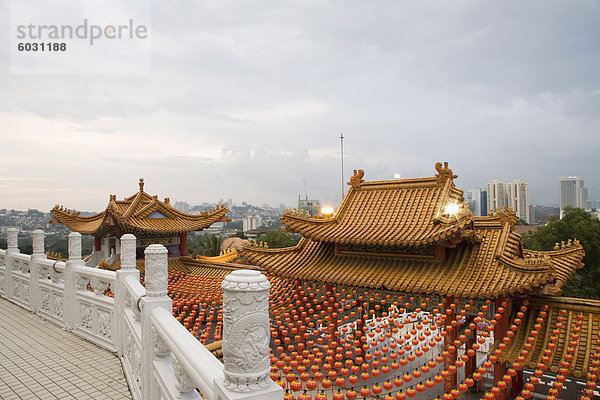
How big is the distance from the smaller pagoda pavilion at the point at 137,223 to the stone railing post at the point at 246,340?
541 inches

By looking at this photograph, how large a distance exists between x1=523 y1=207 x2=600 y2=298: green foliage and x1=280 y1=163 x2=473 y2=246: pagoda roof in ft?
54.8

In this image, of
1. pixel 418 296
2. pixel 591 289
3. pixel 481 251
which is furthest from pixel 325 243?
pixel 591 289

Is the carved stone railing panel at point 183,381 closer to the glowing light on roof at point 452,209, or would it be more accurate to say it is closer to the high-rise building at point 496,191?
the glowing light on roof at point 452,209

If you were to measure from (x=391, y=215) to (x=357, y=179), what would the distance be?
203 centimetres

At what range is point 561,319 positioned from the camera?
24.5 feet

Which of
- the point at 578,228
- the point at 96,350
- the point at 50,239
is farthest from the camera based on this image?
the point at 50,239

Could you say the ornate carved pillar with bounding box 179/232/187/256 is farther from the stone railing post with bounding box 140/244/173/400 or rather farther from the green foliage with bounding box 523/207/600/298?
the green foliage with bounding box 523/207/600/298

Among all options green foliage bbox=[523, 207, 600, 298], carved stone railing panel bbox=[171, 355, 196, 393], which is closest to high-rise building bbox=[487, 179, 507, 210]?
green foliage bbox=[523, 207, 600, 298]

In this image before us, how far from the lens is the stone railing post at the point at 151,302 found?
11.3ft

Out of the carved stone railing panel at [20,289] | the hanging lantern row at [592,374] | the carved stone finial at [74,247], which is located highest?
the carved stone finial at [74,247]

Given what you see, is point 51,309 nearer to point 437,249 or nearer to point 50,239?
point 437,249

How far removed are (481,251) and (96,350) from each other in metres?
7.97

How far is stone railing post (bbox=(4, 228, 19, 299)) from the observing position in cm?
868

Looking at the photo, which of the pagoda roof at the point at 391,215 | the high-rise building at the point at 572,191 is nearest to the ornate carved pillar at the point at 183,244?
the pagoda roof at the point at 391,215
